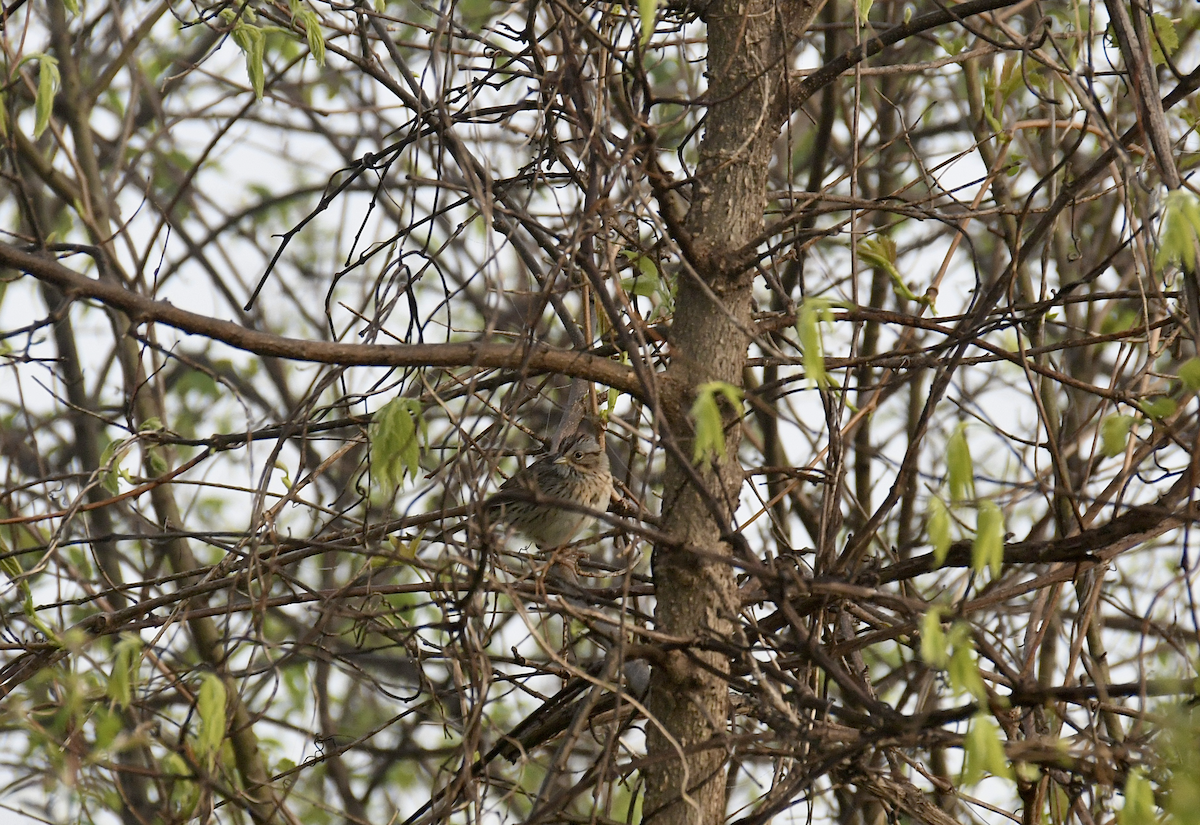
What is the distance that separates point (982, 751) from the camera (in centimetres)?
196

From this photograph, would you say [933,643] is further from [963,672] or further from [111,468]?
[111,468]

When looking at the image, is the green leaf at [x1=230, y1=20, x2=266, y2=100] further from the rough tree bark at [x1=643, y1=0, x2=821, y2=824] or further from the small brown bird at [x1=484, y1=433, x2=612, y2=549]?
the small brown bird at [x1=484, y1=433, x2=612, y2=549]

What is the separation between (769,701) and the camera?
8.13 ft

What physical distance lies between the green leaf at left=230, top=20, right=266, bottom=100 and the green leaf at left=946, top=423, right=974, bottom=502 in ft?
6.64

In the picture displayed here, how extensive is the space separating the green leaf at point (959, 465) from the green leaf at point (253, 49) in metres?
2.02

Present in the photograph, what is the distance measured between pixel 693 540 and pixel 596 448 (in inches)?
109

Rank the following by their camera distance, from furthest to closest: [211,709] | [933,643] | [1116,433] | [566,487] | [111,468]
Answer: [566,487] → [111,468] → [1116,433] → [211,709] → [933,643]

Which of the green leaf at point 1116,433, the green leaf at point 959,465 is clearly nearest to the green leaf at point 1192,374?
the green leaf at point 1116,433

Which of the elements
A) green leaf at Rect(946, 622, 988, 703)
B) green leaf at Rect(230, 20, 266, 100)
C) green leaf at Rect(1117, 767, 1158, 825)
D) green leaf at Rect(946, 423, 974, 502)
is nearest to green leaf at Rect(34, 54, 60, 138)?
green leaf at Rect(230, 20, 266, 100)

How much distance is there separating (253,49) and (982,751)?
248 cm

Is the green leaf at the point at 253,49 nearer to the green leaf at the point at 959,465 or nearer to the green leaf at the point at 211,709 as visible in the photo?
the green leaf at the point at 211,709

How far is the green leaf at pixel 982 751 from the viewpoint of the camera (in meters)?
1.96

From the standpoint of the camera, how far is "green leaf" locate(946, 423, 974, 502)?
2.05 metres

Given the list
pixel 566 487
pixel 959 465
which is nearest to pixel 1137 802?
pixel 959 465
